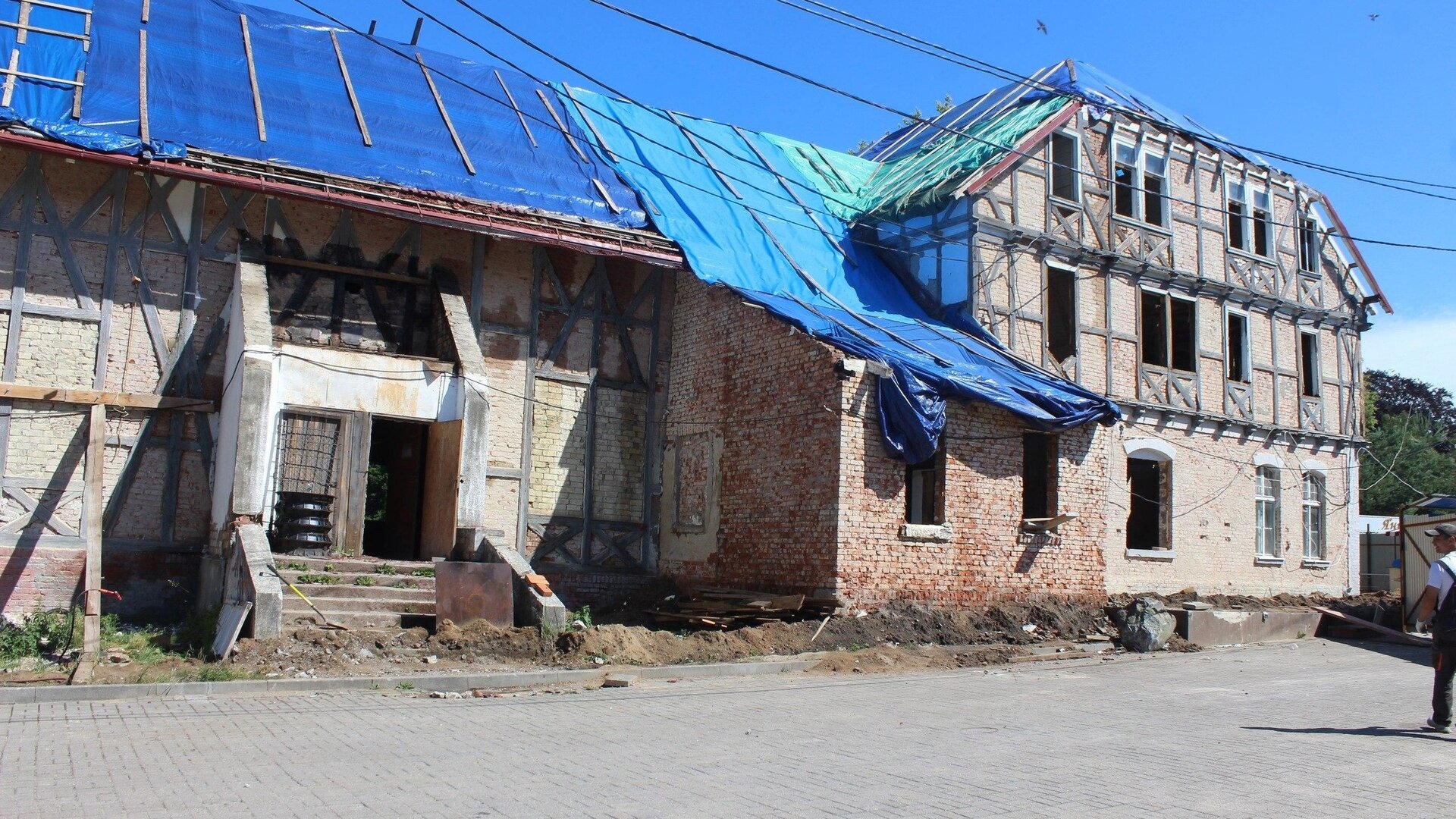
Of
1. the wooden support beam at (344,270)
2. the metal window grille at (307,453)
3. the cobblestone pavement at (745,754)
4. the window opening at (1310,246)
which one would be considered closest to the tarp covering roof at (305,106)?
the wooden support beam at (344,270)

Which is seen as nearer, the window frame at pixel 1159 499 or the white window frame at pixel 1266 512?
the window frame at pixel 1159 499

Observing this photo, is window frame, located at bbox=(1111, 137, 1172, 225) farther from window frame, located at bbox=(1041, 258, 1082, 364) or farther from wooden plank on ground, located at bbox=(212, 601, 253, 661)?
wooden plank on ground, located at bbox=(212, 601, 253, 661)

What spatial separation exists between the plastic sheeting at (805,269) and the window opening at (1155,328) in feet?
13.6

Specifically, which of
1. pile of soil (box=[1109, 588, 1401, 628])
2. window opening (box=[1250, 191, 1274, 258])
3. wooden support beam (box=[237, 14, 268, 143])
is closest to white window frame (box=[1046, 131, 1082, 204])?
window opening (box=[1250, 191, 1274, 258])

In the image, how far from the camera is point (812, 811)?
5.73 meters

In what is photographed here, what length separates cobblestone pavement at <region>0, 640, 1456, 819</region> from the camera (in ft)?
19.3

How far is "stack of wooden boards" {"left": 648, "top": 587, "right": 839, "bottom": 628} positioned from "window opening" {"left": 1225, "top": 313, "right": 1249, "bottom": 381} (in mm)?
10790

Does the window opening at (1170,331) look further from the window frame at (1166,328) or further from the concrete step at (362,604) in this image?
the concrete step at (362,604)

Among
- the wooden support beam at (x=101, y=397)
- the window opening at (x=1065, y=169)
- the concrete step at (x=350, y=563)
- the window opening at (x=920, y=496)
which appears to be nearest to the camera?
the concrete step at (x=350, y=563)

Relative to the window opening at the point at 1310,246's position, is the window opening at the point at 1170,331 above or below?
below

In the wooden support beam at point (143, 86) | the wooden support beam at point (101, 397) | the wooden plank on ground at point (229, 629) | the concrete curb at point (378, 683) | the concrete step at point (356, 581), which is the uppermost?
the wooden support beam at point (143, 86)

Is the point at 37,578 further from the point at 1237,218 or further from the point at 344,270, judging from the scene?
the point at 1237,218

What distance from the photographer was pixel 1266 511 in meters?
20.9

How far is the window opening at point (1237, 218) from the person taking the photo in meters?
21.3
